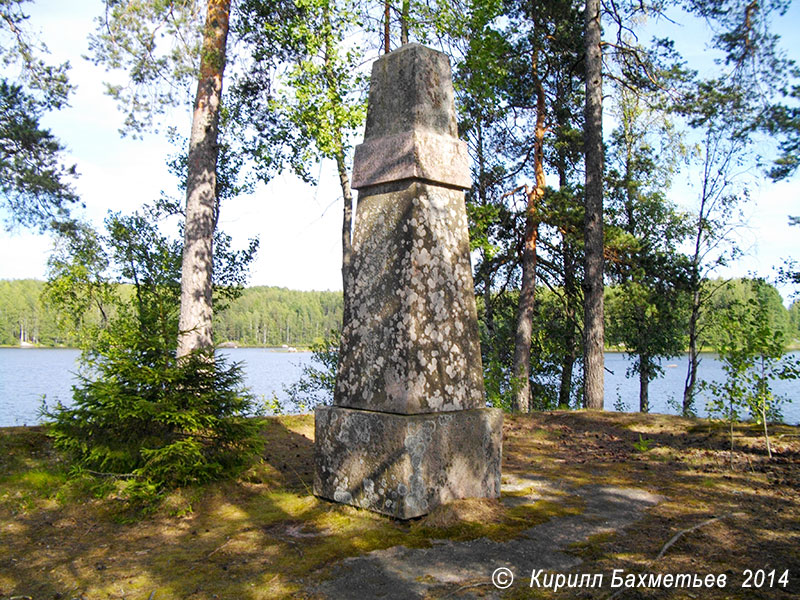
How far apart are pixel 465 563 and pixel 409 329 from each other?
1736 millimetres

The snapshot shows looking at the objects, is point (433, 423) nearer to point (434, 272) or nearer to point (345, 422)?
point (345, 422)

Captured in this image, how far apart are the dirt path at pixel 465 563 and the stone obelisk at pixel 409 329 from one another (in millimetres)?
608

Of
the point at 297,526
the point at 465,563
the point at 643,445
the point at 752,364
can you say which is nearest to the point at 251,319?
the point at 643,445

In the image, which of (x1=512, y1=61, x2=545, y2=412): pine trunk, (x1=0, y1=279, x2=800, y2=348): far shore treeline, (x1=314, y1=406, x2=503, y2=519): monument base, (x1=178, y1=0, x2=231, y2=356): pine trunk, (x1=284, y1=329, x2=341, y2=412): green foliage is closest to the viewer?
(x1=314, y1=406, x2=503, y2=519): monument base

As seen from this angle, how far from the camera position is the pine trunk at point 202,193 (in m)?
9.04

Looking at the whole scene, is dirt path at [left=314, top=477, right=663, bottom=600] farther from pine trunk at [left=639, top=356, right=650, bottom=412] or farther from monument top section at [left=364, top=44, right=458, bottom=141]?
pine trunk at [left=639, top=356, right=650, bottom=412]

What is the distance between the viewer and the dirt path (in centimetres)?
328

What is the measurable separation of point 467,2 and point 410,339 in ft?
34.3

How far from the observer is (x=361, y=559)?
376cm

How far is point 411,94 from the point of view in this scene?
4.95m

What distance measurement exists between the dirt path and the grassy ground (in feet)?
0.34

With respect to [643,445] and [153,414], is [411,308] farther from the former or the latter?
[643,445]

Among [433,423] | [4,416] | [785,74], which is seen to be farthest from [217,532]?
[4,416]

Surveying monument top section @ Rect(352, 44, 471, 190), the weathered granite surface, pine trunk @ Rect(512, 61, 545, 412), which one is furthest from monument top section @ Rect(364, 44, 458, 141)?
pine trunk @ Rect(512, 61, 545, 412)
